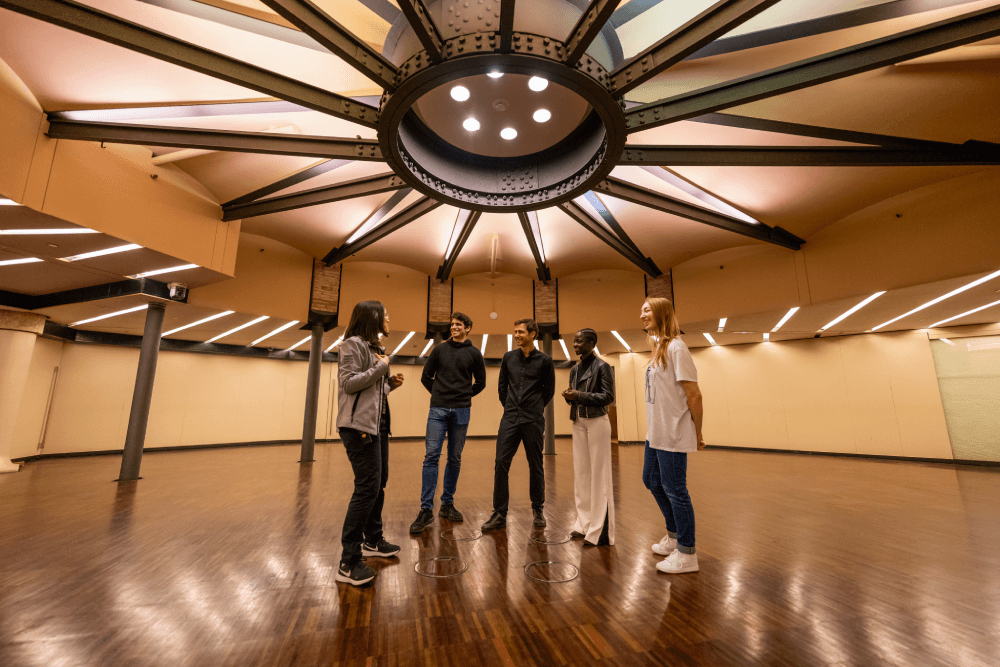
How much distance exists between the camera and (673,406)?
2697mm

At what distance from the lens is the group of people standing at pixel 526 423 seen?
254 centimetres

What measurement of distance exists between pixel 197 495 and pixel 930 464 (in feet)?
45.6

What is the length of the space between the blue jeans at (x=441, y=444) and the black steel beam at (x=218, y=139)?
327 centimetres

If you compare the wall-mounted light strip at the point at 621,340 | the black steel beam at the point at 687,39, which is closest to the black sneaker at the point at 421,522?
the black steel beam at the point at 687,39

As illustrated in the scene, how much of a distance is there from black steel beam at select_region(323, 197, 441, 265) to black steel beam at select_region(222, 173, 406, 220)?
2.51ft

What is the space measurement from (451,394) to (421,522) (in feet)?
3.68

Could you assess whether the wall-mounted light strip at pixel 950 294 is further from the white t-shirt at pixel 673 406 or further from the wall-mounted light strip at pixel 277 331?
the wall-mounted light strip at pixel 277 331

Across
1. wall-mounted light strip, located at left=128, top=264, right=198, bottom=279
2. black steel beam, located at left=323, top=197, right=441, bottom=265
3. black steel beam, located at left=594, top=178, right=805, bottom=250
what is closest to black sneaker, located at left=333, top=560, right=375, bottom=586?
black steel beam, located at left=323, top=197, right=441, bottom=265

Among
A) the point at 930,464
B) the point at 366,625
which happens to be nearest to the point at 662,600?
the point at 366,625

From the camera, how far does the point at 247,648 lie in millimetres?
1761

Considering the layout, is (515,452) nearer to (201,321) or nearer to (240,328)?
(201,321)

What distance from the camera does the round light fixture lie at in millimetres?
4238

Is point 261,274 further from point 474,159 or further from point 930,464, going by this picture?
point 930,464

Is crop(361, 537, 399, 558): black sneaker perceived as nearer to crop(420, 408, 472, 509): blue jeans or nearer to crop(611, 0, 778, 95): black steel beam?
crop(420, 408, 472, 509): blue jeans
